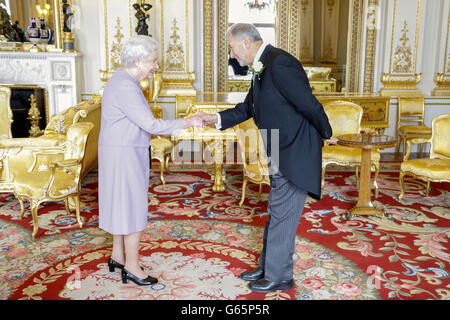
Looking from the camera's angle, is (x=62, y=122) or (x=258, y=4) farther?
(x=258, y=4)

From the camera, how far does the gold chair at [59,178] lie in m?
3.86

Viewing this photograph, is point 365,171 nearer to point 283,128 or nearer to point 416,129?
point 283,128

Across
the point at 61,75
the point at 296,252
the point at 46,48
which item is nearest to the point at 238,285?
the point at 296,252

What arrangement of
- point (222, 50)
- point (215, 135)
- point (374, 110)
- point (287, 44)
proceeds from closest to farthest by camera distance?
point (215, 135), point (374, 110), point (222, 50), point (287, 44)

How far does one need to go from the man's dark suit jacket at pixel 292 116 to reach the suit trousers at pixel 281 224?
0.32 feet

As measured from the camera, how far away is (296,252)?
3574mm

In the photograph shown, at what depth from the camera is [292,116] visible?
2.54 metres

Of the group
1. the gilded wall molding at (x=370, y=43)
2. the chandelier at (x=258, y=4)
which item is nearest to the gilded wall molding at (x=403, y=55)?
the gilded wall molding at (x=370, y=43)

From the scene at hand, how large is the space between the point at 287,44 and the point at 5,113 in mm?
6138

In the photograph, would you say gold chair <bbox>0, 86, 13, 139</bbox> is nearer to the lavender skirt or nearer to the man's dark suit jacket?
the lavender skirt

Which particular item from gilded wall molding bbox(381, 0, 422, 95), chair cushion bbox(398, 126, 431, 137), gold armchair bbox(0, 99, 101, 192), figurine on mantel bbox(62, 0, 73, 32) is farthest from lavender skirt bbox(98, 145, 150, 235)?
gilded wall molding bbox(381, 0, 422, 95)

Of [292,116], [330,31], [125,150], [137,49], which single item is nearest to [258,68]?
[292,116]

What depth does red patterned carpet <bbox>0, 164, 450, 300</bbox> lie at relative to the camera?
2.93m

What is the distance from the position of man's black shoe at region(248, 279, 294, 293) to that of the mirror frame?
18.4 feet
